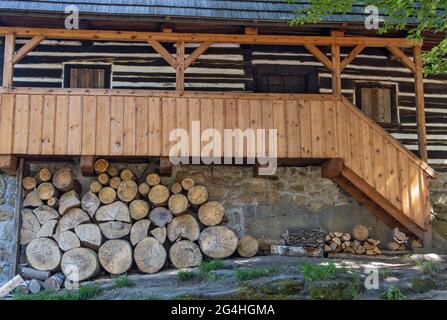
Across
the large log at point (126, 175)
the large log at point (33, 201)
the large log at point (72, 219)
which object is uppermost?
the large log at point (126, 175)

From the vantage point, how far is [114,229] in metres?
9.09

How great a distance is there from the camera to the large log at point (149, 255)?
8.95 m

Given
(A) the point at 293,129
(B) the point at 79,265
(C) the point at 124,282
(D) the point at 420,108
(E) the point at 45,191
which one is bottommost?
(C) the point at 124,282

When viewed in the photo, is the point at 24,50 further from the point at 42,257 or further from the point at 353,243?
the point at 353,243

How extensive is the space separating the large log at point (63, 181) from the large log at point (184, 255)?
2072mm

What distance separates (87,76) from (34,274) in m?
4.24

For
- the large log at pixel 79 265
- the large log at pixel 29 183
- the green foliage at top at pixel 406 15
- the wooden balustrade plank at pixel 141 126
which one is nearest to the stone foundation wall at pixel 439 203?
the green foliage at top at pixel 406 15

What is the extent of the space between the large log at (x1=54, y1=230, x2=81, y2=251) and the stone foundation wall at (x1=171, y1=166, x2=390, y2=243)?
203cm

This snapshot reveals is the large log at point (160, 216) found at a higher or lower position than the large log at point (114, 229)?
higher

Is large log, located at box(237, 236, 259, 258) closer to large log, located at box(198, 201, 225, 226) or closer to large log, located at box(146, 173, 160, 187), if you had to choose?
large log, located at box(198, 201, 225, 226)

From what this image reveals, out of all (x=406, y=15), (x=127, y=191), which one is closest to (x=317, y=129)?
(x=406, y=15)

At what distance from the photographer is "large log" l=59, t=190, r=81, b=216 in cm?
913

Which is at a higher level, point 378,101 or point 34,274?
point 378,101

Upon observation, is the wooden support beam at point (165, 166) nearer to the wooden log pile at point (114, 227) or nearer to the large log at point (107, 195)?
the wooden log pile at point (114, 227)
